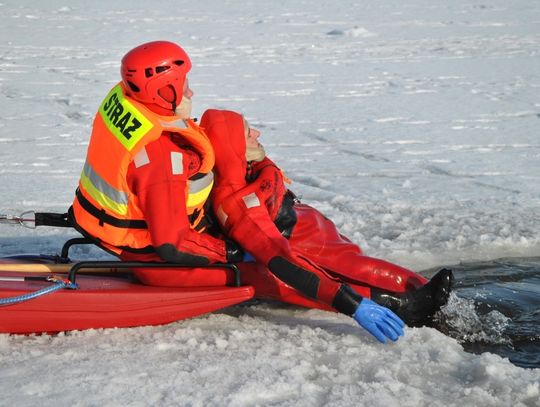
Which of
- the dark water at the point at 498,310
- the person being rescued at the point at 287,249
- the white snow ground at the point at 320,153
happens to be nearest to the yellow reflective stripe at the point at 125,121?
the person being rescued at the point at 287,249

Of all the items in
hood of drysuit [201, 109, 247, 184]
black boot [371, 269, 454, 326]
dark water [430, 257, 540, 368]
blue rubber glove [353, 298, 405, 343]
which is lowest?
dark water [430, 257, 540, 368]

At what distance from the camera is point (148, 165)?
→ 3.70m

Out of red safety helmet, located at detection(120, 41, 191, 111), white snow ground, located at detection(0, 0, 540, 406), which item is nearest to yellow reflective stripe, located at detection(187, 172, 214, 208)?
red safety helmet, located at detection(120, 41, 191, 111)

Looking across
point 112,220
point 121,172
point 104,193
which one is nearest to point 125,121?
point 121,172

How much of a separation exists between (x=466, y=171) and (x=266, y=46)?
6530 millimetres

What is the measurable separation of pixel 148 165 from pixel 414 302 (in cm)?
160

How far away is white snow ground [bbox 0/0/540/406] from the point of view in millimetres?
3406

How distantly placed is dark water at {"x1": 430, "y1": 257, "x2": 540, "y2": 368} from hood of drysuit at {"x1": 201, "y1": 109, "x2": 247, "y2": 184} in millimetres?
1347

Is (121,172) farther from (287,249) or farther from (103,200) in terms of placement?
(287,249)

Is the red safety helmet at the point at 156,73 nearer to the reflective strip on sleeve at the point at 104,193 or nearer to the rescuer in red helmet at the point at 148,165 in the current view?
the rescuer in red helmet at the point at 148,165

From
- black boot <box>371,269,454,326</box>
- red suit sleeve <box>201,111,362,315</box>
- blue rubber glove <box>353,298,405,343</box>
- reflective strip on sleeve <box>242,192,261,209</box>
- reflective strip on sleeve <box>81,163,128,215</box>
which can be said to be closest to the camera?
blue rubber glove <box>353,298,405,343</box>

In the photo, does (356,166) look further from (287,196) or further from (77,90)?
(77,90)

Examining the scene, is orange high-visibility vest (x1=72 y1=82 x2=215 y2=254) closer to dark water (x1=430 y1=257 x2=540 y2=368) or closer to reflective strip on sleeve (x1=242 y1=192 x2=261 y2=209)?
reflective strip on sleeve (x1=242 y1=192 x2=261 y2=209)

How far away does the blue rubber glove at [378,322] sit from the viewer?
364cm
